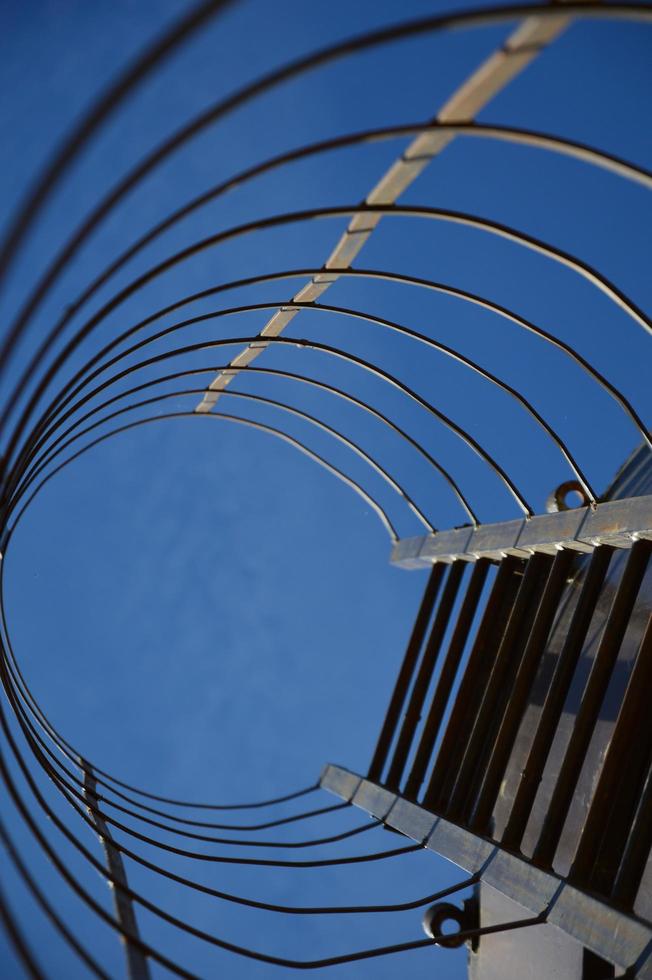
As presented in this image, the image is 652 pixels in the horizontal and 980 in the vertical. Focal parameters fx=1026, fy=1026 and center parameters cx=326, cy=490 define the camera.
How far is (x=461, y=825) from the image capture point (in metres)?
8.73

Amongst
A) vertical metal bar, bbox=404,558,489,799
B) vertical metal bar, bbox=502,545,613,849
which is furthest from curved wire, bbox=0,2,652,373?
→ vertical metal bar, bbox=404,558,489,799

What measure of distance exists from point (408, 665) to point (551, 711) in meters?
3.42

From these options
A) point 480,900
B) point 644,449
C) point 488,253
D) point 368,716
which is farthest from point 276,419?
point 480,900

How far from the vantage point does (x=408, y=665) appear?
37.5 feet

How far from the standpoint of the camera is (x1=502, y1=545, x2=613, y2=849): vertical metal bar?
7.91 m

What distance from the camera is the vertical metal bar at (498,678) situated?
9.16 m

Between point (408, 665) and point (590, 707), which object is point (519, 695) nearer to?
point (590, 707)

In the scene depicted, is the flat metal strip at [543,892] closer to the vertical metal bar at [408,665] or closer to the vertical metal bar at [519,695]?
the vertical metal bar at [519,695]

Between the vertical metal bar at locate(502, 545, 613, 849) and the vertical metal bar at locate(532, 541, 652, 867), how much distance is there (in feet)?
1.18

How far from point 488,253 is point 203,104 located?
6.61m

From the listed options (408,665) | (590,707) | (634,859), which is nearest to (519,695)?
(590,707)

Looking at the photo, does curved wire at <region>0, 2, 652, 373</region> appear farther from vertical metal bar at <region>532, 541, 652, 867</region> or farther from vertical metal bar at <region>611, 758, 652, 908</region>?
vertical metal bar at <region>611, 758, 652, 908</region>

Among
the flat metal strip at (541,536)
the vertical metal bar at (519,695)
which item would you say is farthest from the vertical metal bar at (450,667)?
the vertical metal bar at (519,695)

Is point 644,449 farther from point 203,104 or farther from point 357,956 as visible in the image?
point 203,104
